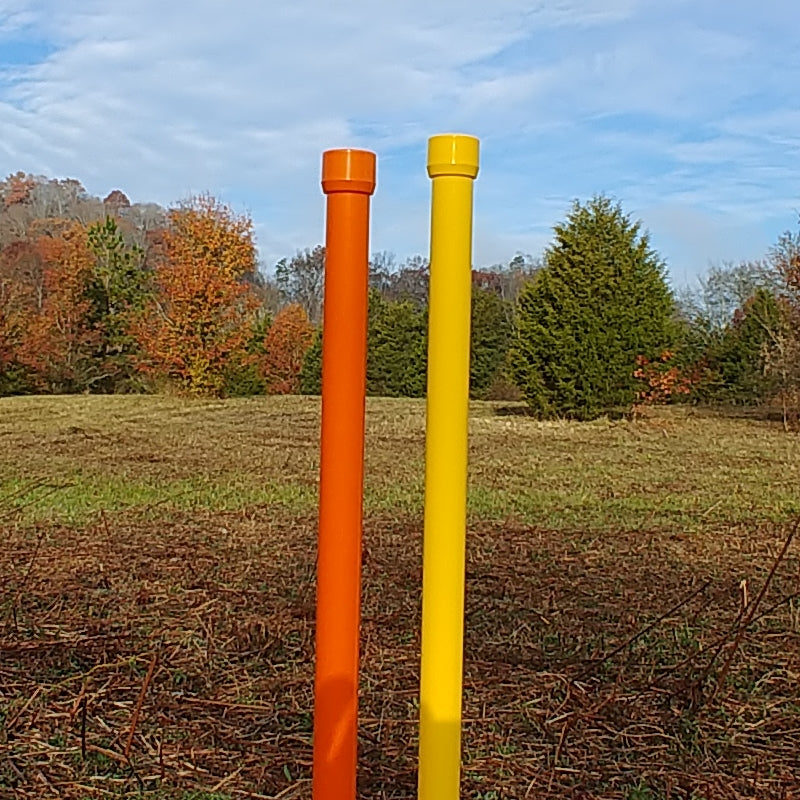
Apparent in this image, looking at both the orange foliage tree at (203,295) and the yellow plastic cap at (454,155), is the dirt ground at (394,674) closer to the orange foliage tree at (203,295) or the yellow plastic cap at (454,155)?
the yellow plastic cap at (454,155)

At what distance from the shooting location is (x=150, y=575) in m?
4.21

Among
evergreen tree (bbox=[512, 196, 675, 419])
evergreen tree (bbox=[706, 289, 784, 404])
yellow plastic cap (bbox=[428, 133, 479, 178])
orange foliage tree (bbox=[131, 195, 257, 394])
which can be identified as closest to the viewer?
yellow plastic cap (bbox=[428, 133, 479, 178])

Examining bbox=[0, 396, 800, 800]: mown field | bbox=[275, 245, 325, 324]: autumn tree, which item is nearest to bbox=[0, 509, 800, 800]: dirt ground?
bbox=[0, 396, 800, 800]: mown field

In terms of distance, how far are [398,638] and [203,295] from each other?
1580 cm

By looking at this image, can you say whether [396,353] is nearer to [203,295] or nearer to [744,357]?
[203,295]

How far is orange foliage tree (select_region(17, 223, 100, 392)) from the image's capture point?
67.3ft

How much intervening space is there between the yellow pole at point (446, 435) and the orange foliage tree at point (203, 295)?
57.3 feet

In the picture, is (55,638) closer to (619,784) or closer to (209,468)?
(619,784)

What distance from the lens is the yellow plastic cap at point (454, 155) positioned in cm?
138

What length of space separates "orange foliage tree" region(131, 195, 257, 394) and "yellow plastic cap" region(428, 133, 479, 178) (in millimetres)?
17472

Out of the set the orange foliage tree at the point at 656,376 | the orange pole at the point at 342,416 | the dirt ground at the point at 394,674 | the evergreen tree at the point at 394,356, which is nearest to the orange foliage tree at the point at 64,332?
the evergreen tree at the point at 394,356

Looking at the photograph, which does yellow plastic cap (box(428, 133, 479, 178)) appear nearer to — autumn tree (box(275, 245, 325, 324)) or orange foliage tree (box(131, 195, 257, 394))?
orange foliage tree (box(131, 195, 257, 394))

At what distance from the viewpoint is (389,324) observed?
19.7 metres

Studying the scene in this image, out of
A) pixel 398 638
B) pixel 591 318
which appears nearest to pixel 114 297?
pixel 591 318
